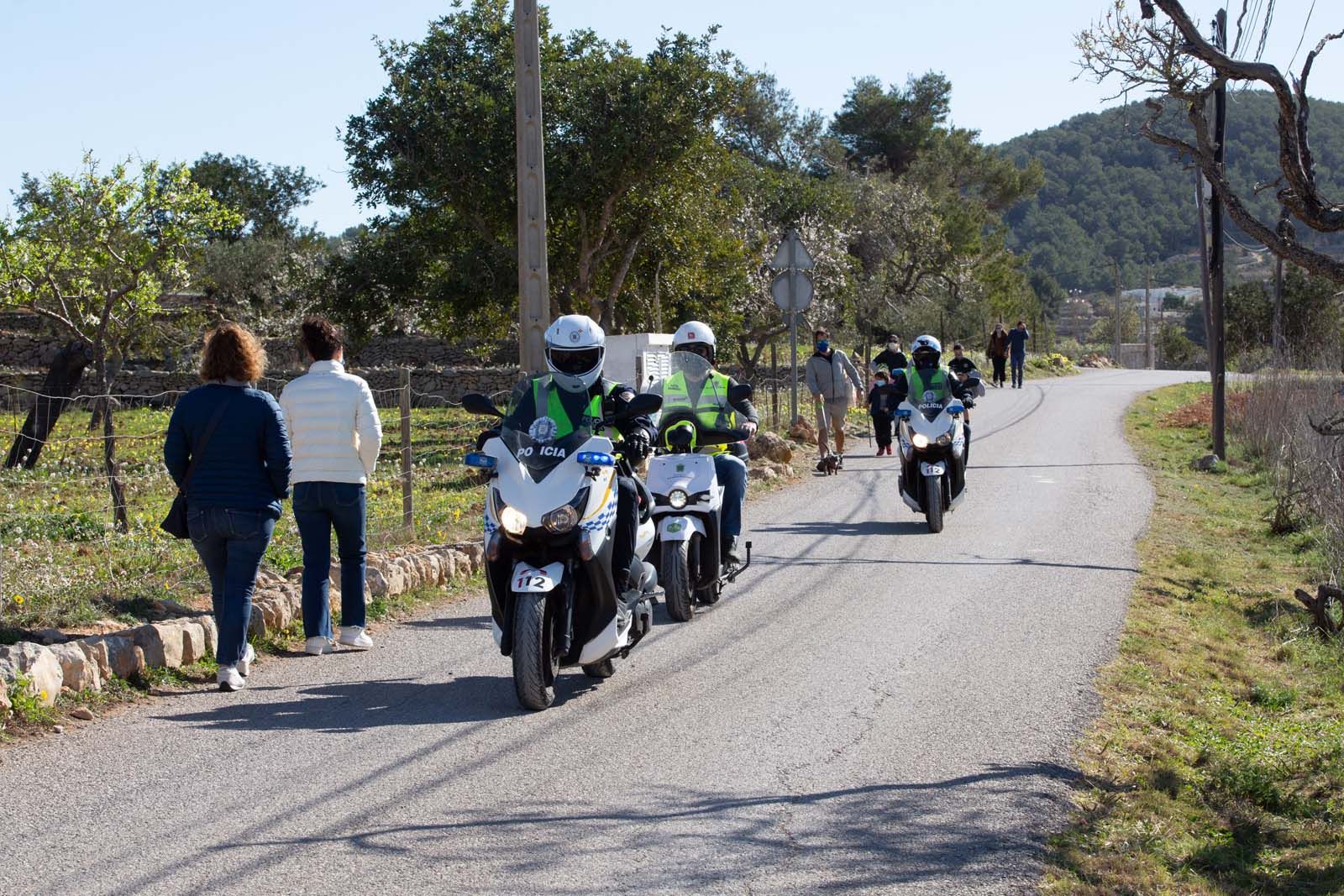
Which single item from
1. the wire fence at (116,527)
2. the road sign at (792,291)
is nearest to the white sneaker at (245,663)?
the wire fence at (116,527)

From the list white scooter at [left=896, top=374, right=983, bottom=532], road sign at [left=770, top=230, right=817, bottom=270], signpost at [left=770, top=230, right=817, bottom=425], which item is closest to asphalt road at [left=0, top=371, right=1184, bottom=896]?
white scooter at [left=896, top=374, right=983, bottom=532]

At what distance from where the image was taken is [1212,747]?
670 centimetres

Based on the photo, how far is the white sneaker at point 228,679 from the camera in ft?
23.7

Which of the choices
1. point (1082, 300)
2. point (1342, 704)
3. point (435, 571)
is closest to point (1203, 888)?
point (1342, 704)

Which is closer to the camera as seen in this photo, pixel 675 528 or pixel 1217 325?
pixel 675 528

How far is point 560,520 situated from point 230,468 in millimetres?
1854

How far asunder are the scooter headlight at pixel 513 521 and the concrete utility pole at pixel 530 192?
6.20 m

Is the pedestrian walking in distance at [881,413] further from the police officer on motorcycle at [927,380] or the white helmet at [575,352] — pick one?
the white helmet at [575,352]

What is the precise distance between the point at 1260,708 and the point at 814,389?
1137cm

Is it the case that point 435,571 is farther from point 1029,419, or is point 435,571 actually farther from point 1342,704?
point 1029,419

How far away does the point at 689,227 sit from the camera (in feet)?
86.4

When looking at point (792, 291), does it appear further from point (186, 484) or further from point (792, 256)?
point (186, 484)

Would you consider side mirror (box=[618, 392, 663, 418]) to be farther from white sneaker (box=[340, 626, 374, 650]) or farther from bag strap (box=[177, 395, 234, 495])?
white sneaker (box=[340, 626, 374, 650])

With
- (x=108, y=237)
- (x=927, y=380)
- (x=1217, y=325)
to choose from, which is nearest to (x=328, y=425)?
(x=927, y=380)
